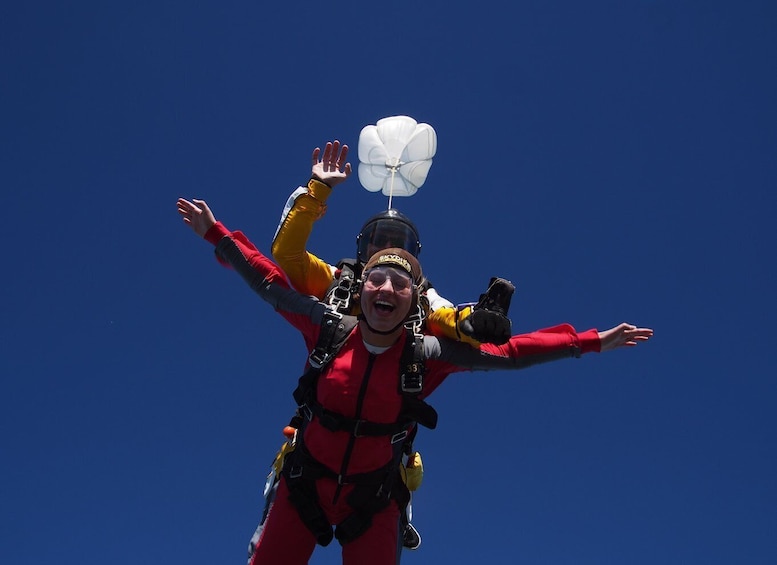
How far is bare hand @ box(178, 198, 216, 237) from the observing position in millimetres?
4066

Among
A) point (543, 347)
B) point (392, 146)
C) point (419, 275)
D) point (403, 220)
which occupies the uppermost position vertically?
point (392, 146)

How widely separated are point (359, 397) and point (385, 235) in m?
1.53

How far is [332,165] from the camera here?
13.7 feet

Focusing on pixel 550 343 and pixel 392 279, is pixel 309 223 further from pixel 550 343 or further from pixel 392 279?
pixel 550 343

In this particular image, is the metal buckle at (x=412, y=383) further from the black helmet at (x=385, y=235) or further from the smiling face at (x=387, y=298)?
the black helmet at (x=385, y=235)

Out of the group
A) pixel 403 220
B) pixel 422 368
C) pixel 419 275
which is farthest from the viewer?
pixel 403 220

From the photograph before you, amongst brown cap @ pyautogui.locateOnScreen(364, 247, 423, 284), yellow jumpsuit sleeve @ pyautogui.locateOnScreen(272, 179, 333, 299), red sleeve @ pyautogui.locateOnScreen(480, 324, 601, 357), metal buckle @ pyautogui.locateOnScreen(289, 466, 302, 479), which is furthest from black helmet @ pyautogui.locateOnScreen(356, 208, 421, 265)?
metal buckle @ pyautogui.locateOnScreen(289, 466, 302, 479)

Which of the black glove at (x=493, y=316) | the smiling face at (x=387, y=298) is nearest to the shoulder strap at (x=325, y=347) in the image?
the smiling face at (x=387, y=298)

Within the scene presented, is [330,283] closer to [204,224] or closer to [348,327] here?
[348,327]

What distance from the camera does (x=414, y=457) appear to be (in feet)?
14.5

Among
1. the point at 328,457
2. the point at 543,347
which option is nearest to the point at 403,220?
the point at 543,347

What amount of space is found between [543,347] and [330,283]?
4.88 ft

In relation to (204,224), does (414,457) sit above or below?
below

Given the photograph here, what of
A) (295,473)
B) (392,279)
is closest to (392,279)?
(392,279)
